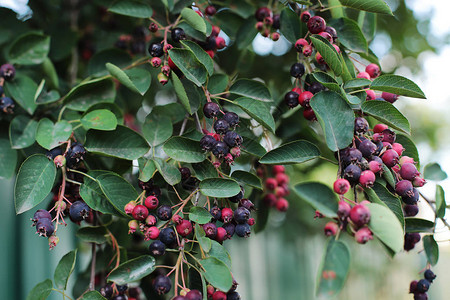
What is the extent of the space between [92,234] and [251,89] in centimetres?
62

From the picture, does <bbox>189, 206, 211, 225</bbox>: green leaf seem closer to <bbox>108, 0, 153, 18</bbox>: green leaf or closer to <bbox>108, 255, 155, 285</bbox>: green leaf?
<bbox>108, 255, 155, 285</bbox>: green leaf

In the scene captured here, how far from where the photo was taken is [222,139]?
3.17 ft

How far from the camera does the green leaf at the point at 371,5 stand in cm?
104

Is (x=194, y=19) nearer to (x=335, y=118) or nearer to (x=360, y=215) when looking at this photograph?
(x=335, y=118)

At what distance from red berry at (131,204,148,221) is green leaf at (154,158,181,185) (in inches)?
3.5

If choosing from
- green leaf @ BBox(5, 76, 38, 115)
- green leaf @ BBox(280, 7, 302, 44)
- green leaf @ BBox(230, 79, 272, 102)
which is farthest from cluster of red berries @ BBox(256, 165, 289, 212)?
green leaf @ BBox(5, 76, 38, 115)

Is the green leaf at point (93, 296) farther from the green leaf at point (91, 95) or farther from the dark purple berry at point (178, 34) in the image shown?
the dark purple berry at point (178, 34)

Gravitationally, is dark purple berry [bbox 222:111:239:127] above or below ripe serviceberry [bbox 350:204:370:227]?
below

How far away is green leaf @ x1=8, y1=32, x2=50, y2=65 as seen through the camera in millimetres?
1349

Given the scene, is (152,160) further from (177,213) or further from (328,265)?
(328,265)

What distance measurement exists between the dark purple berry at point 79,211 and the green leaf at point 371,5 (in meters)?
0.89

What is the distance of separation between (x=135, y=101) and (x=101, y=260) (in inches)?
29.3

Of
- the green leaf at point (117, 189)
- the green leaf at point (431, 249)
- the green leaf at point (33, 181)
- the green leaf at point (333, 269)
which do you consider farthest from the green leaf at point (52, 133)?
the green leaf at point (431, 249)

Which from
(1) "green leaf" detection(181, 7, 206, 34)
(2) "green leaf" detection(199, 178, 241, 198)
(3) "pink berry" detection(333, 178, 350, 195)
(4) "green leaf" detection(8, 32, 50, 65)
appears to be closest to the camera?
(3) "pink berry" detection(333, 178, 350, 195)
